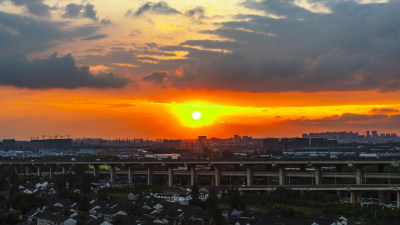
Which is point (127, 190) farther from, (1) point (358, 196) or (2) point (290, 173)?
(1) point (358, 196)

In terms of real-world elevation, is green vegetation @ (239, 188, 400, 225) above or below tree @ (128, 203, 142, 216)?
below

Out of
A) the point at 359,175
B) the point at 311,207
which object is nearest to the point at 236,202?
the point at 311,207

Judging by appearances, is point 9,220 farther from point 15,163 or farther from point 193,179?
point 15,163

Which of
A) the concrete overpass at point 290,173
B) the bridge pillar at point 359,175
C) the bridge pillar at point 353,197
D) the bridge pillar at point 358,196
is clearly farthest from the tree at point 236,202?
the bridge pillar at point 359,175

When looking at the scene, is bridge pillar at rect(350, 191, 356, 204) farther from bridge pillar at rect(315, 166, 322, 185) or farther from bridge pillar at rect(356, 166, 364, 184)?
bridge pillar at rect(315, 166, 322, 185)

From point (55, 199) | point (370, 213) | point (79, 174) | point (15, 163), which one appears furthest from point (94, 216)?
point (15, 163)

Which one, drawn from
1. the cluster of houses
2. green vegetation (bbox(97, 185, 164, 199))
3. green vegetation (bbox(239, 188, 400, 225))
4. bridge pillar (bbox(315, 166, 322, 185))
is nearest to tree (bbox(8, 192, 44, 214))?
the cluster of houses

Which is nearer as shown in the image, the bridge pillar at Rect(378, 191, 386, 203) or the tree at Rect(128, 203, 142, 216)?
the tree at Rect(128, 203, 142, 216)

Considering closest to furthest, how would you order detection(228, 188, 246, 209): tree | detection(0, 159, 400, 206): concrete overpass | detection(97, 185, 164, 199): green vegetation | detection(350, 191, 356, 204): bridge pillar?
detection(228, 188, 246, 209): tree, detection(350, 191, 356, 204): bridge pillar, detection(0, 159, 400, 206): concrete overpass, detection(97, 185, 164, 199): green vegetation
